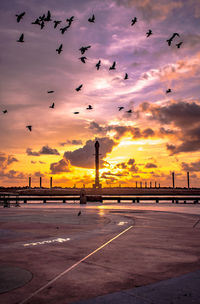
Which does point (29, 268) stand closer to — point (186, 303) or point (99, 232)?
point (186, 303)

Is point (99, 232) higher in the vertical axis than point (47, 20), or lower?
lower

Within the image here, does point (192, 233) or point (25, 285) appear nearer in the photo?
point (25, 285)

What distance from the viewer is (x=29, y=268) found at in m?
7.08

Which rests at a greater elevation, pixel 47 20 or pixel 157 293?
pixel 47 20

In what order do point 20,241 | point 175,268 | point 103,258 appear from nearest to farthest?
point 175,268 < point 103,258 < point 20,241

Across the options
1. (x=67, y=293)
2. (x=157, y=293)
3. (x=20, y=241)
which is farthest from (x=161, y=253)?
(x=20, y=241)

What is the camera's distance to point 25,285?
579 cm

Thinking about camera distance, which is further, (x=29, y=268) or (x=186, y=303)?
(x=29, y=268)

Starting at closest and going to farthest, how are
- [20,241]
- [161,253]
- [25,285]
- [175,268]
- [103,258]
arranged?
[25,285]
[175,268]
[103,258]
[161,253]
[20,241]

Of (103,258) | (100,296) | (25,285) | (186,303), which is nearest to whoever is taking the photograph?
(186,303)

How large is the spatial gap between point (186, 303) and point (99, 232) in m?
8.21

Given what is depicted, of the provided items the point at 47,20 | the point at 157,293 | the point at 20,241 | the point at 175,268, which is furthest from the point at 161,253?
the point at 47,20

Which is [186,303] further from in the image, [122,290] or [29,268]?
[29,268]

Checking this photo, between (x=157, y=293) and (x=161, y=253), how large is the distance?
3495 millimetres
